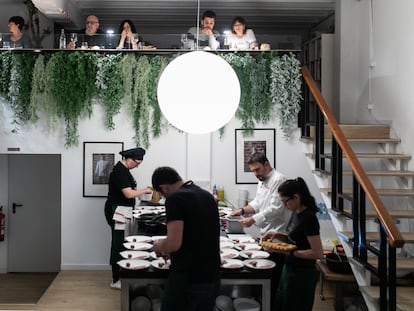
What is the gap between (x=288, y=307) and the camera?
165 inches

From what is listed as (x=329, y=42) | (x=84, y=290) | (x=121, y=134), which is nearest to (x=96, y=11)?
(x=121, y=134)

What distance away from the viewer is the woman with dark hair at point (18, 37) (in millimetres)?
7480

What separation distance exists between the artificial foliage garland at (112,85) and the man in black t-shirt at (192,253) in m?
3.78

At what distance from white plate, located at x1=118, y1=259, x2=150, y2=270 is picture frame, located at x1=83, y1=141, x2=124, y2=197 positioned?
359 centimetres

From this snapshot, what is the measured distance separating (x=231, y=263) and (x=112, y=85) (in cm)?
390

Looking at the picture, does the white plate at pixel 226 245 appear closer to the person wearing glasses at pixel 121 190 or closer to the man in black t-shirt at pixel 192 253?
the man in black t-shirt at pixel 192 253

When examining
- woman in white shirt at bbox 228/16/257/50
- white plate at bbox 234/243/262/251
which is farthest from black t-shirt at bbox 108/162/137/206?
woman in white shirt at bbox 228/16/257/50

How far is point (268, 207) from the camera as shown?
17.0ft

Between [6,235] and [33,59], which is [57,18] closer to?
[33,59]

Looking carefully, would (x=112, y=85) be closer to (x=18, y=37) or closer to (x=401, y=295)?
(x=18, y=37)

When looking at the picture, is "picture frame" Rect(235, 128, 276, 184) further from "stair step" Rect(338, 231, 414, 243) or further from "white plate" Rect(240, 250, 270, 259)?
"white plate" Rect(240, 250, 270, 259)

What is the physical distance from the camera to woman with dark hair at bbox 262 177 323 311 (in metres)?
4.07

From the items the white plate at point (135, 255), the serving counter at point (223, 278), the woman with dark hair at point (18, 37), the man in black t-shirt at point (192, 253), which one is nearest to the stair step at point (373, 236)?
the serving counter at point (223, 278)

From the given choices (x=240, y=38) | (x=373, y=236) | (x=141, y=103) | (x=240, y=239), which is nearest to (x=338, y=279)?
(x=373, y=236)
